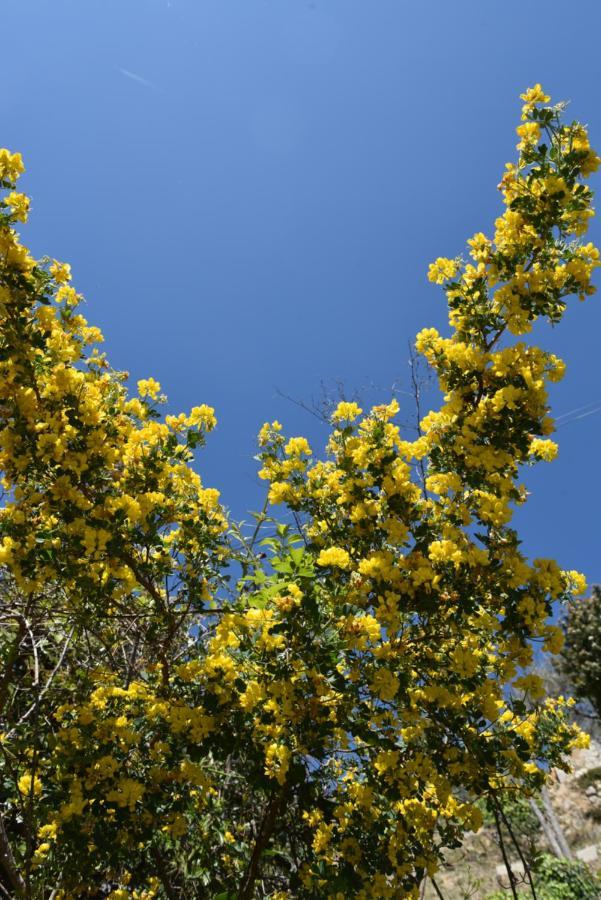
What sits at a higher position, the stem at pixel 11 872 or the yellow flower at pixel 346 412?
the yellow flower at pixel 346 412

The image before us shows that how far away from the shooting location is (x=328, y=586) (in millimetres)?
2438

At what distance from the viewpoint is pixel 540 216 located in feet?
8.36

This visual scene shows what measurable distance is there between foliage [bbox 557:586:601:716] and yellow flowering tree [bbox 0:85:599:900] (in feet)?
38.8

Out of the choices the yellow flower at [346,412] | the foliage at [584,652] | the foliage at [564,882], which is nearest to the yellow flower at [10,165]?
the yellow flower at [346,412]

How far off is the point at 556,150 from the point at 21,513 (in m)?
3.09

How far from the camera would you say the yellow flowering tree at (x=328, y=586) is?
7.68ft

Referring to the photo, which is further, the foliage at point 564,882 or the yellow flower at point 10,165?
the foliage at point 564,882

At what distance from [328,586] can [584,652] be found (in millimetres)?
13365

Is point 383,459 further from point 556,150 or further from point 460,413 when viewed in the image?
point 556,150

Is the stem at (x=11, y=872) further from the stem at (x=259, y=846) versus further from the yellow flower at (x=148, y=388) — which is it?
the yellow flower at (x=148, y=388)

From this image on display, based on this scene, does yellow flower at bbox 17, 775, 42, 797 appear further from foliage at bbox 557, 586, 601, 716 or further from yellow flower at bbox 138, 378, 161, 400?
foliage at bbox 557, 586, 601, 716

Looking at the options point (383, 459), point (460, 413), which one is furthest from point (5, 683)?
point (460, 413)

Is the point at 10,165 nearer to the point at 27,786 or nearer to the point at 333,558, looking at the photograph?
the point at 333,558

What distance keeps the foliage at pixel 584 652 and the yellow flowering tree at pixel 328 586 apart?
11813 mm
